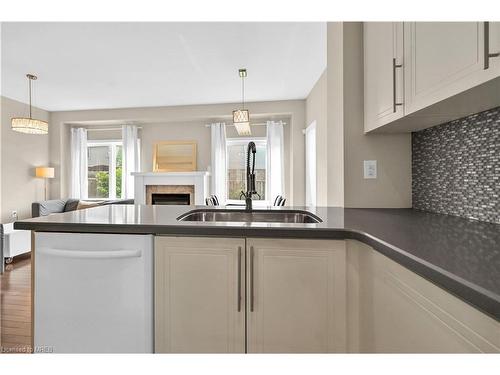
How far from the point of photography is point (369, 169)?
5.82ft

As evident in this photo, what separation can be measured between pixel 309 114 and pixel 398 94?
12.6 feet

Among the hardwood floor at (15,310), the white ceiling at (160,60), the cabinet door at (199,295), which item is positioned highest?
the white ceiling at (160,60)

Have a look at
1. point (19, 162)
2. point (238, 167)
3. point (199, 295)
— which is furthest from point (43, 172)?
point (199, 295)

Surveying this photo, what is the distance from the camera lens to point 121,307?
1.19 meters

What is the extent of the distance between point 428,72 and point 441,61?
0.29 feet

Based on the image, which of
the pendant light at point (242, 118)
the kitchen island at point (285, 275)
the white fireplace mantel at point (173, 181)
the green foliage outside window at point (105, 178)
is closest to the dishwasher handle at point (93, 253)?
the kitchen island at point (285, 275)

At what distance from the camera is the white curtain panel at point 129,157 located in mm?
5984

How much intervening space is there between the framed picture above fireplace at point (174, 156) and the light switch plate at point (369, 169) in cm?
469

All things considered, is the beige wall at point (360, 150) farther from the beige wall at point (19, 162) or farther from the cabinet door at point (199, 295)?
the beige wall at point (19, 162)

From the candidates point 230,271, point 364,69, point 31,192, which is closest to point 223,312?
point 230,271

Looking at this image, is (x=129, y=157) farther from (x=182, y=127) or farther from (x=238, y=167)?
(x=238, y=167)

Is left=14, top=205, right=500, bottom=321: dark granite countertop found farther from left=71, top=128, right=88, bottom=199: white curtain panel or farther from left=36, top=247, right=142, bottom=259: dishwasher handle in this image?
left=71, top=128, right=88, bottom=199: white curtain panel

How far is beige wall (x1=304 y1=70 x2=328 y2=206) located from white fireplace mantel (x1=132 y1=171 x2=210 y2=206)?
7.82 feet

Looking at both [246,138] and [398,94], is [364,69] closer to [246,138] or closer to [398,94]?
[398,94]
